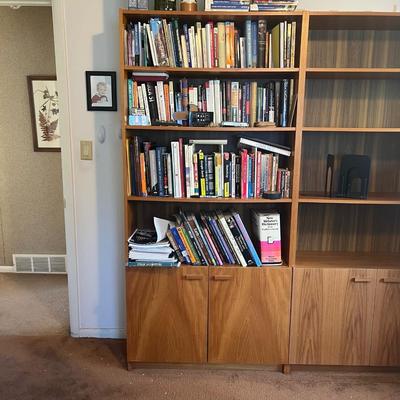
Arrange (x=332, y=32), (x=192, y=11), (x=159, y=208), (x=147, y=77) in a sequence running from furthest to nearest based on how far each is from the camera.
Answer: (x=159, y=208) → (x=332, y=32) → (x=147, y=77) → (x=192, y=11)

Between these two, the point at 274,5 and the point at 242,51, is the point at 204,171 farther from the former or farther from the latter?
the point at 274,5

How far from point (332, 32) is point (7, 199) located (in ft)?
9.95

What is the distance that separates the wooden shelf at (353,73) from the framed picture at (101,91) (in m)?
1.09

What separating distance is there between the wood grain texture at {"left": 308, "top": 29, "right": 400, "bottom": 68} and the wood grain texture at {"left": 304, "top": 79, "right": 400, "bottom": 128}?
0.10m

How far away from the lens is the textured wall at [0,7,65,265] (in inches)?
130

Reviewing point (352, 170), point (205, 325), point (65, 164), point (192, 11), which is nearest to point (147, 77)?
point (192, 11)

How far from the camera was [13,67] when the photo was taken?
337 cm

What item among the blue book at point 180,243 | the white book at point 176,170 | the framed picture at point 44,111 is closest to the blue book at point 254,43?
the white book at point 176,170

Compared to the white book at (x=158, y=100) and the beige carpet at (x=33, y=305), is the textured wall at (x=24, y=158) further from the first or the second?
the white book at (x=158, y=100)

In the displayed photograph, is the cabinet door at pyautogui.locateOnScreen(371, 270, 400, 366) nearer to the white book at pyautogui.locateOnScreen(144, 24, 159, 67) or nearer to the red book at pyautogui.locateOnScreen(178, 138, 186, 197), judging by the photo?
the red book at pyautogui.locateOnScreen(178, 138, 186, 197)

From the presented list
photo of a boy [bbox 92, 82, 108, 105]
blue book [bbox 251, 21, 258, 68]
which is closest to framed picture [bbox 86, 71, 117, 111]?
photo of a boy [bbox 92, 82, 108, 105]

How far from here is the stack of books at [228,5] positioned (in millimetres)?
1868

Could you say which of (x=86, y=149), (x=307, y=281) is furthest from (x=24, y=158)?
(x=307, y=281)

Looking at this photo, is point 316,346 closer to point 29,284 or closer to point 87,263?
point 87,263
